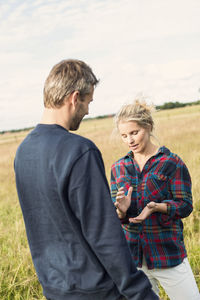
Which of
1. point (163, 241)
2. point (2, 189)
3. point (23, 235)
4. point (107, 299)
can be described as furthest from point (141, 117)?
point (2, 189)

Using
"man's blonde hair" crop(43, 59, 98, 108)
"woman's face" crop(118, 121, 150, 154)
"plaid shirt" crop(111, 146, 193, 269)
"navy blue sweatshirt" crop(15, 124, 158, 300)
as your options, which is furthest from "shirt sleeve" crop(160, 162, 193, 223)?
"man's blonde hair" crop(43, 59, 98, 108)

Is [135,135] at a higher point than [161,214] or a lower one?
higher

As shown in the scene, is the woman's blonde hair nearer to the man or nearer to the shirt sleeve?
the shirt sleeve

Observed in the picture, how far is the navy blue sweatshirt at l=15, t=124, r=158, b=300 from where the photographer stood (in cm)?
127

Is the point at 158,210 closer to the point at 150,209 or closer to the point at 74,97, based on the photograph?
the point at 150,209

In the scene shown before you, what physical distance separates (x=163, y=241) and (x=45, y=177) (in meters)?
1.20

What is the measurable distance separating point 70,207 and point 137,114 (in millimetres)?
1197

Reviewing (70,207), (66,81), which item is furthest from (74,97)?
(70,207)

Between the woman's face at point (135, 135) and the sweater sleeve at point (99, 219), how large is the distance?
3.40 ft

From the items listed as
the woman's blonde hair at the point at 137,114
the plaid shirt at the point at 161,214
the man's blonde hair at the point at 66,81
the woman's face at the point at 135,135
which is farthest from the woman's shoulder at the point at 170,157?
the man's blonde hair at the point at 66,81

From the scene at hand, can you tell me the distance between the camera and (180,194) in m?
2.19

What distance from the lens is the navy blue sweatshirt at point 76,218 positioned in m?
1.27

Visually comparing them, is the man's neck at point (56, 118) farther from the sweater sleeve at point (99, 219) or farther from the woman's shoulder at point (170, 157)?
the woman's shoulder at point (170, 157)

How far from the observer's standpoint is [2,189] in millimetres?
9828
